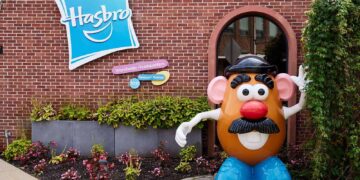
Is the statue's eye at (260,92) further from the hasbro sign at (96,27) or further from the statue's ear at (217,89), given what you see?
the hasbro sign at (96,27)

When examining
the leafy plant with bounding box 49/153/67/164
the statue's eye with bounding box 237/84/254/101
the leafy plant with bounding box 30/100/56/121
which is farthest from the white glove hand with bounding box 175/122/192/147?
the leafy plant with bounding box 30/100/56/121

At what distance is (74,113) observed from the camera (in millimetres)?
8195

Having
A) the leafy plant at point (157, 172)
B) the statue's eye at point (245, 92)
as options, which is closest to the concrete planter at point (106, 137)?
the leafy plant at point (157, 172)

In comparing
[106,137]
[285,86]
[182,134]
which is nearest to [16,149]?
[106,137]

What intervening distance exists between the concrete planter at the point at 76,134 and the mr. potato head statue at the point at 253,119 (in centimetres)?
252

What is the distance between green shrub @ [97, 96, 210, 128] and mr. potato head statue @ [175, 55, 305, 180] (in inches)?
68.3

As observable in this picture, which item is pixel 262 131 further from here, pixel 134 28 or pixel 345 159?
pixel 134 28

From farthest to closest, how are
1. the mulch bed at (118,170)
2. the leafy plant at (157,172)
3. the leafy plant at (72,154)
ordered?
1. the leafy plant at (72,154)
2. the mulch bed at (118,170)
3. the leafy plant at (157,172)

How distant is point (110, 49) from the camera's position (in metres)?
8.37

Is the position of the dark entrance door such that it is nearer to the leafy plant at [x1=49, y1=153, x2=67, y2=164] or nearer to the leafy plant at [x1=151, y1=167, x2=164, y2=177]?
the leafy plant at [x1=151, y1=167, x2=164, y2=177]

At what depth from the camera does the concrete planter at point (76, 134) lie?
26.2ft

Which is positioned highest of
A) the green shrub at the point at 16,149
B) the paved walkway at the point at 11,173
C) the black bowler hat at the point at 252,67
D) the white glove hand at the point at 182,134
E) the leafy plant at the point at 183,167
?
the black bowler hat at the point at 252,67

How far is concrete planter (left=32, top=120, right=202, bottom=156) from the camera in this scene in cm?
782

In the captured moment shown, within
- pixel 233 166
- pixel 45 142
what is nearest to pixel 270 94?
pixel 233 166
